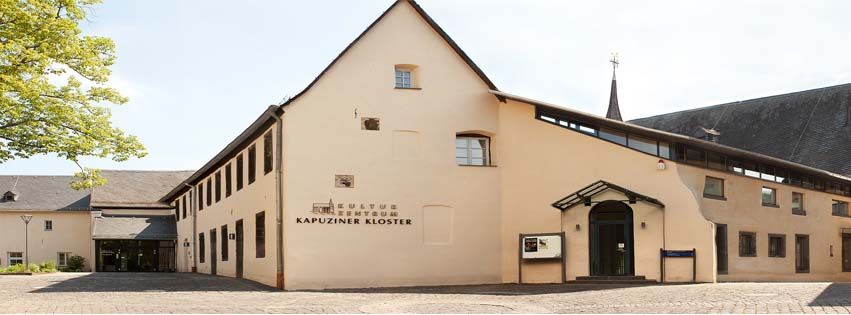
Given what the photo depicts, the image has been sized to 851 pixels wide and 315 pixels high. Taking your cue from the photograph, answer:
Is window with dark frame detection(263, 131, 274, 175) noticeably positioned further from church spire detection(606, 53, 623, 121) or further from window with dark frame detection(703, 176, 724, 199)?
church spire detection(606, 53, 623, 121)

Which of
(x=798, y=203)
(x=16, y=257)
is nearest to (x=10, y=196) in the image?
(x=16, y=257)

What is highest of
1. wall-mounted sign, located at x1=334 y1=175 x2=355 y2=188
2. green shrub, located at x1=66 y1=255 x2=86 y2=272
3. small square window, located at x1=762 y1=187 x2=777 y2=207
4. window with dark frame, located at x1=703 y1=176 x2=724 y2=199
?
wall-mounted sign, located at x1=334 y1=175 x2=355 y2=188

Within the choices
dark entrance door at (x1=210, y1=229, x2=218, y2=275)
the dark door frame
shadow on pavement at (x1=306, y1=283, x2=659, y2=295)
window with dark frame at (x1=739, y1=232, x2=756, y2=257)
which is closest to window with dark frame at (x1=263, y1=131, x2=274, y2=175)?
shadow on pavement at (x1=306, y1=283, x2=659, y2=295)

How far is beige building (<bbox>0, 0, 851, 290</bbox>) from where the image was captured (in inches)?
998

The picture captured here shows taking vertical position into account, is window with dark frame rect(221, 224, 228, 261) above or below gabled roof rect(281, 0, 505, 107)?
below

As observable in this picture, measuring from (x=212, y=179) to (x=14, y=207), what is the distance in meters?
34.7

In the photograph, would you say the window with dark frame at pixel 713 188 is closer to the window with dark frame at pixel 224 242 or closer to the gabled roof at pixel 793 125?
the gabled roof at pixel 793 125

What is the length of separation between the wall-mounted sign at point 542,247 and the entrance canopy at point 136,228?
1450 inches

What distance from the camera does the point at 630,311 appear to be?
16.1 m

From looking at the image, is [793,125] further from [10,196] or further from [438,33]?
[10,196]

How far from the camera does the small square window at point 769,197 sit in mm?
28688

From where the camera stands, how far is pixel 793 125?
44281 millimetres

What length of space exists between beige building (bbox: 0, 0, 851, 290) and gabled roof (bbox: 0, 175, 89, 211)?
44.6 metres

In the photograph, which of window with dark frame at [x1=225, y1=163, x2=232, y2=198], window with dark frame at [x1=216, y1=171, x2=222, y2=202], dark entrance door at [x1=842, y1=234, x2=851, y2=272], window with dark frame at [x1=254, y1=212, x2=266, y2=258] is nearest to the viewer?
window with dark frame at [x1=254, y1=212, x2=266, y2=258]
